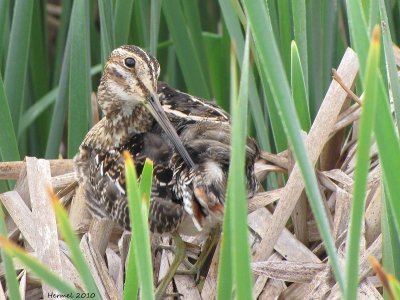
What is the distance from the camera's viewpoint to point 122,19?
277cm

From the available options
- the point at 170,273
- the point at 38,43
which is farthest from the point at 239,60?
the point at 38,43

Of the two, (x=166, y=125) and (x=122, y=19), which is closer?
(x=166, y=125)

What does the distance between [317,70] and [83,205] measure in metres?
0.85

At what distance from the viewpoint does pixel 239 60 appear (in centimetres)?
255

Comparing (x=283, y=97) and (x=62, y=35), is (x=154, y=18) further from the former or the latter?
(x=283, y=97)

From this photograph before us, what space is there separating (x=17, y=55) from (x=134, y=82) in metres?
0.46

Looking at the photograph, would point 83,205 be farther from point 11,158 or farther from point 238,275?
point 238,275

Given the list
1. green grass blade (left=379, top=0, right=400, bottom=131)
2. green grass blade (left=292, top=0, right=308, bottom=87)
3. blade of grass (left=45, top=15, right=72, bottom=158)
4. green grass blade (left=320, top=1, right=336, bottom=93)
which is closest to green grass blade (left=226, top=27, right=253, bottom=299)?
green grass blade (left=379, top=0, right=400, bottom=131)

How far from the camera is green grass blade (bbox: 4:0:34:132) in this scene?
268cm

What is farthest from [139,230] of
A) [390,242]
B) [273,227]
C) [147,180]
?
[273,227]

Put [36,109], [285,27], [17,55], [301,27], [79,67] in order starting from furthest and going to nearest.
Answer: [36,109]
[17,55]
[79,67]
[285,27]
[301,27]

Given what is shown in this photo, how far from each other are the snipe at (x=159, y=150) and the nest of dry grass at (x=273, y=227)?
0.37ft

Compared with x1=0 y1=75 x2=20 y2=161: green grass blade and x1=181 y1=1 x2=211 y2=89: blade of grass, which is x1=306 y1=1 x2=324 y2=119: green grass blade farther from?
x1=0 y1=75 x2=20 y2=161: green grass blade

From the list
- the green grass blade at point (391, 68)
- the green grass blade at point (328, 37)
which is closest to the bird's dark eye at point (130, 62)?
the green grass blade at point (328, 37)
